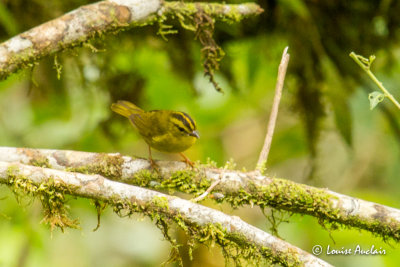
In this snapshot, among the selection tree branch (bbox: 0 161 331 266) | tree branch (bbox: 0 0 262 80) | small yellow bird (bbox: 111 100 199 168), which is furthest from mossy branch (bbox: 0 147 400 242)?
small yellow bird (bbox: 111 100 199 168)

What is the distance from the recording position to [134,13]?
8.80 feet

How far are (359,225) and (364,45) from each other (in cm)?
214

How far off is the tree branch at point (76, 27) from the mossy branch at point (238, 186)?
47cm

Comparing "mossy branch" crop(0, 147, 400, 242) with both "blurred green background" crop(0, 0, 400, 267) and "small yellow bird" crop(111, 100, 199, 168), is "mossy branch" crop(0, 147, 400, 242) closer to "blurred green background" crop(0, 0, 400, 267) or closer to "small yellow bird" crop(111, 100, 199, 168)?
"small yellow bird" crop(111, 100, 199, 168)

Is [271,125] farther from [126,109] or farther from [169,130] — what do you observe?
[126,109]

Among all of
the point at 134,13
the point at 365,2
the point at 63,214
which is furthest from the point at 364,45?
the point at 63,214

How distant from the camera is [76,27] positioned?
2555 millimetres

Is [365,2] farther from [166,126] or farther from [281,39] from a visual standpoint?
[166,126]

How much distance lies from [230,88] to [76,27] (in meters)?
2.03

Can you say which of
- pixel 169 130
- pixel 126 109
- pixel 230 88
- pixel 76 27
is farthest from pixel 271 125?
pixel 230 88

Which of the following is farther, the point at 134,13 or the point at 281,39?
the point at 281,39

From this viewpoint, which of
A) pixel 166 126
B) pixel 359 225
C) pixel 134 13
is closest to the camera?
pixel 359 225

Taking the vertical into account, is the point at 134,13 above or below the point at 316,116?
above

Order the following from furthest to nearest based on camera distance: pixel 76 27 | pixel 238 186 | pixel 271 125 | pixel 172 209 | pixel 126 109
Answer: pixel 126 109 → pixel 76 27 → pixel 271 125 → pixel 238 186 → pixel 172 209
